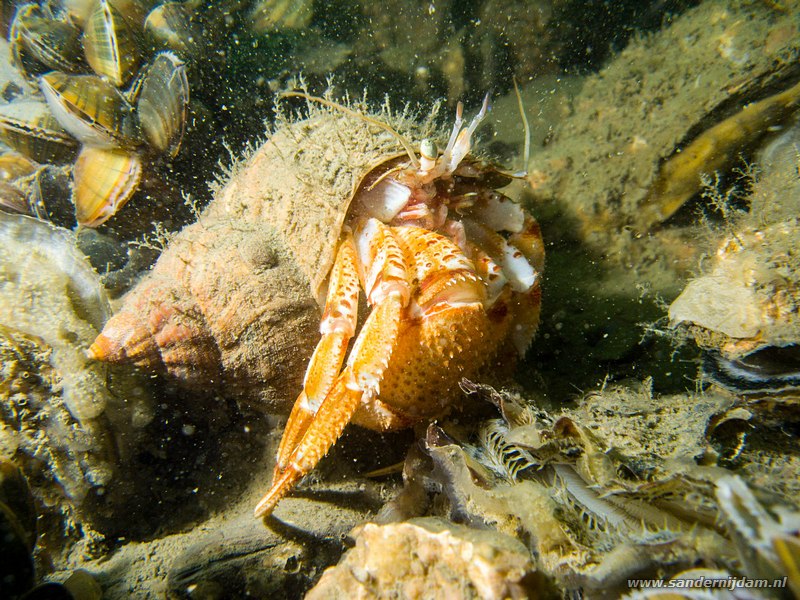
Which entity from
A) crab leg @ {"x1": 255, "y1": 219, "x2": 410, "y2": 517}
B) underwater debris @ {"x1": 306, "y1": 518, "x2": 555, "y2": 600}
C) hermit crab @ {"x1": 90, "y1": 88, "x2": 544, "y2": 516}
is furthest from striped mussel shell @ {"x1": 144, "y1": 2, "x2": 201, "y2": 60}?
underwater debris @ {"x1": 306, "y1": 518, "x2": 555, "y2": 600}

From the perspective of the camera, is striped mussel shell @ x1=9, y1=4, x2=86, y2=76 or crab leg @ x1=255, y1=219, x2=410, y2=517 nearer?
crab leg @ x1=255, y1=219, x2=410, y2=517

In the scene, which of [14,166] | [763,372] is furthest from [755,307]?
[14,166]

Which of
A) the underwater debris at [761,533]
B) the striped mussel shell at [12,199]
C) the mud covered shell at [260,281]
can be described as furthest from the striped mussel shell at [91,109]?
the underwater debris at [761,533]

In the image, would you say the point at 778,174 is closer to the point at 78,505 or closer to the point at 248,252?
the point at 248,252

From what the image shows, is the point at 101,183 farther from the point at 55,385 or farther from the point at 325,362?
the point at 325,362

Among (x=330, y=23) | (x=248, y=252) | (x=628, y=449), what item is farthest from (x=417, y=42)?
(x=628, y=449)

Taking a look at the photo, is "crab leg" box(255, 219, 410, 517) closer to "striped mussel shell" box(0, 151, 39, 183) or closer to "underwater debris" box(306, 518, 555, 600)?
"underwater debris" box(306, 518, 555, 600)
